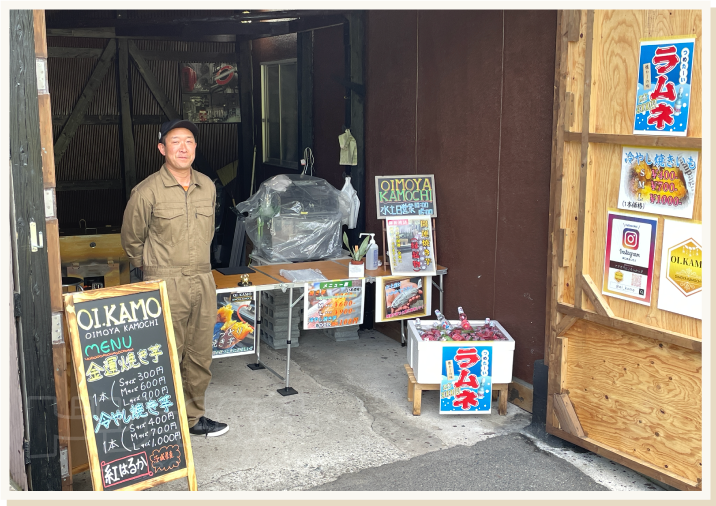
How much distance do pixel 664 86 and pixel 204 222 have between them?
3118 millimetres

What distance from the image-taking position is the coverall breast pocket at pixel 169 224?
4995mm

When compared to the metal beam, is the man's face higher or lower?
lower

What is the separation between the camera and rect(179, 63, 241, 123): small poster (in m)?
12.3

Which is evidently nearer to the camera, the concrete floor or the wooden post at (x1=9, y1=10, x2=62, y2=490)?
the wooden post at (x1=9, y1=10, x2=62, y2=490)

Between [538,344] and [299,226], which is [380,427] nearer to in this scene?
[538,344]

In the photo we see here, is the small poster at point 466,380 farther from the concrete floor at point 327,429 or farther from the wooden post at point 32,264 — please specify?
the wooden post at point 32,264

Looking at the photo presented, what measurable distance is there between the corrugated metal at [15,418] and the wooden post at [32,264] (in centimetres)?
7

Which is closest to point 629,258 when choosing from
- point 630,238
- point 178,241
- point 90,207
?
point 630,238

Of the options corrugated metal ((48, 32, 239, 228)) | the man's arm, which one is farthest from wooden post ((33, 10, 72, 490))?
corrugated metal ((48, 32, 239, 228))

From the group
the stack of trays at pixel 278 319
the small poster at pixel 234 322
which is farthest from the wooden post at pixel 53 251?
the stack of trays at pixel 278 319

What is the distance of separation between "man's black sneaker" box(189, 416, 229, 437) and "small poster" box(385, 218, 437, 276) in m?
2.23

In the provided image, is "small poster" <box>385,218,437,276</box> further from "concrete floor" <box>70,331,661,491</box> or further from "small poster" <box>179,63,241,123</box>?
"small poster" <box>179,63,241,123</box>

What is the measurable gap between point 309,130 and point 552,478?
5900 mm

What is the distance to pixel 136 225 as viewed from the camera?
5.02 m
